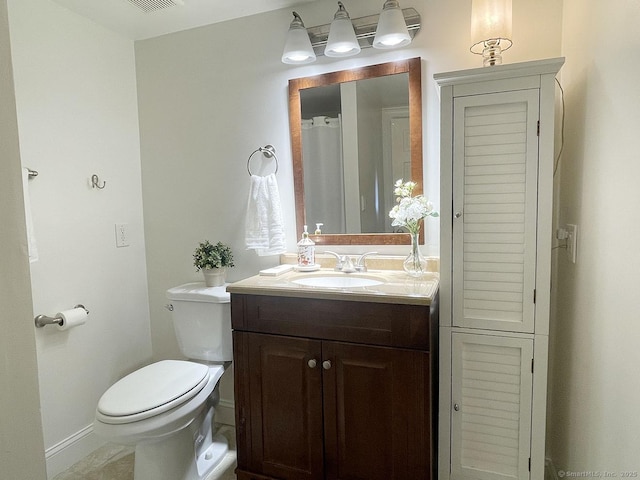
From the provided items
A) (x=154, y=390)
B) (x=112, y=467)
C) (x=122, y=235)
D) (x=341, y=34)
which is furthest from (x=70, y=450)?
(x=341, y=34)

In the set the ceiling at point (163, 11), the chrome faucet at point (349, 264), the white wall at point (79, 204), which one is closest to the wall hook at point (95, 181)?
the white wall at point (79, 204)

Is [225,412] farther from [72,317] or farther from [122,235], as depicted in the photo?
[122,235]

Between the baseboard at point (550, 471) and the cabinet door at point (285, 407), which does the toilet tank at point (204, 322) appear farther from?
the baseboard at point (550, 471)

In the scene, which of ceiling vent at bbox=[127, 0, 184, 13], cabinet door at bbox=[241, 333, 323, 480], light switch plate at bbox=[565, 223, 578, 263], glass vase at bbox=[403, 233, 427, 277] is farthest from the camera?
ceiling vent at bbox=[127, 0, 184, 13]

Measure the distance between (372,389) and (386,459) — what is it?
26cm

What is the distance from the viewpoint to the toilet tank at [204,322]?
1872 millimetres

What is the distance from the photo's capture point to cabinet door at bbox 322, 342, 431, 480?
137 cm

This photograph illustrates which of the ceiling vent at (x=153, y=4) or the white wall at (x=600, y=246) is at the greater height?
the ceiling vent at (x=153, y=4)

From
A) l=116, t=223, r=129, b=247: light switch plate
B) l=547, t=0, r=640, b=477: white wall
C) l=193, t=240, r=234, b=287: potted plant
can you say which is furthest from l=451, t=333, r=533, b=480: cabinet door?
l=116, t=223, r=129, b=247: light switch plate

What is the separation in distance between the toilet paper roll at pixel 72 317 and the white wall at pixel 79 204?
80 mm

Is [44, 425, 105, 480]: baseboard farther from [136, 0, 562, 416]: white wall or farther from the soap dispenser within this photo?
the soap dispenser

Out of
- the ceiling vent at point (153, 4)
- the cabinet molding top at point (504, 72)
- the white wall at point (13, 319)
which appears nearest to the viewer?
the white wall at point (13, 319)

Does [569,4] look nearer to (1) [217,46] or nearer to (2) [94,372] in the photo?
(1) [217,46]

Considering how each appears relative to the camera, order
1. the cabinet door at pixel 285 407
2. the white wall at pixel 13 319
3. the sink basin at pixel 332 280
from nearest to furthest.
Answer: the white wall at pixel 13 319 < the cabinet door at pixel 285 407 < the sink basin at pixel 332 280
